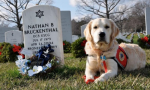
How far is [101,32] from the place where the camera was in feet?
8.76

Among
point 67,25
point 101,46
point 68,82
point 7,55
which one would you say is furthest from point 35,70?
point 67,25

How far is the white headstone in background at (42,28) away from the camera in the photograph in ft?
12.7

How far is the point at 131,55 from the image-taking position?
346 centimetres

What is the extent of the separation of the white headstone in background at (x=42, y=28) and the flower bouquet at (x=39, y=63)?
0.76 ft

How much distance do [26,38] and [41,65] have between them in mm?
1038

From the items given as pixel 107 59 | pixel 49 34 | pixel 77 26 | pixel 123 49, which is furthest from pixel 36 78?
pixel 77 26

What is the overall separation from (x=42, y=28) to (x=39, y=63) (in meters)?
1.01

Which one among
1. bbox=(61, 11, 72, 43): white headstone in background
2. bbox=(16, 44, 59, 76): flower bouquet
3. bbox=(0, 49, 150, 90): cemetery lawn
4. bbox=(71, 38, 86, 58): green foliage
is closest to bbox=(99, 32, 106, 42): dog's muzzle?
bbox=(0, 49, 150, 90): cemetery lawn

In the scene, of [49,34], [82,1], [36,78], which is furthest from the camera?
[82,1]

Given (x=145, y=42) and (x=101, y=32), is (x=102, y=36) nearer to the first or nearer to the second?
(x=101, y=32)

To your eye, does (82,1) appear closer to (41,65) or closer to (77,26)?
(41,65)

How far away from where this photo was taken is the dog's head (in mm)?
2709

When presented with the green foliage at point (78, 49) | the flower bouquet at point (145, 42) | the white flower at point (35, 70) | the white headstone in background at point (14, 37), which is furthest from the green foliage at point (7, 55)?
the flower bouquet at point (145, 42)

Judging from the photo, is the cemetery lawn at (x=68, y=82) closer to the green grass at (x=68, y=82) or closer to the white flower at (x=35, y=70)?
the green grass at (x=68, y=82)
